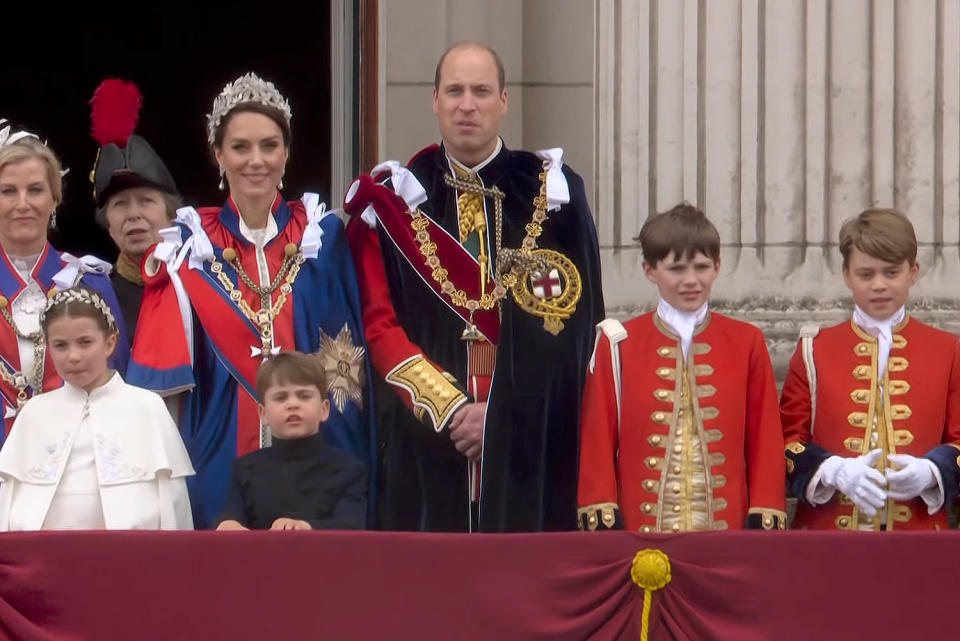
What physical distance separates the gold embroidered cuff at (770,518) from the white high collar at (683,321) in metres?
0.46

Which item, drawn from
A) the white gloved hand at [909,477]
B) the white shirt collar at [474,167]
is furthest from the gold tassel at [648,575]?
the white shirt collar at [474,167]

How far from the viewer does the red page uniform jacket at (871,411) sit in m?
4.81

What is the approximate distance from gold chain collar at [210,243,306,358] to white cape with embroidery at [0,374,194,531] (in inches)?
14.8

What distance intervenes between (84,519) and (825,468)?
5.90ft

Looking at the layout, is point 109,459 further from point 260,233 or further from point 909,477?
point 909,477

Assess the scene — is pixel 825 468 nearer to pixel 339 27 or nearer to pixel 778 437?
pixel 778 437

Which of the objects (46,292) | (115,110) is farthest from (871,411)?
(115,110)

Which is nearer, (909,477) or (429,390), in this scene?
(909,477)

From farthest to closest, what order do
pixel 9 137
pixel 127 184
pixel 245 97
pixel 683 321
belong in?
pixel 127 184 < pixel 9 137 < pixel 245 97 < pixel 683 321

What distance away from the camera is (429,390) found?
4.98m

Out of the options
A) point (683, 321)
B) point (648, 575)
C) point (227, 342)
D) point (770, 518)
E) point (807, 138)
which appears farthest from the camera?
point (807, 138)

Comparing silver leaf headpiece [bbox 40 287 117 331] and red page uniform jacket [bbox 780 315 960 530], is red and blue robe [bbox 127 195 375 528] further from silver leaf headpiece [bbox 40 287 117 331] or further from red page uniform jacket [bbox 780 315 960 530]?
red page uniform jacket [bbox 780 315 960 530]

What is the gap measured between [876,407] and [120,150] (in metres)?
2.46

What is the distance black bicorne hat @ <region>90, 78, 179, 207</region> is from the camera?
5906 millimetres
